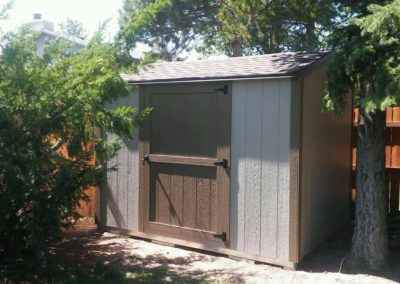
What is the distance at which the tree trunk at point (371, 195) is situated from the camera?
4836 millimetres

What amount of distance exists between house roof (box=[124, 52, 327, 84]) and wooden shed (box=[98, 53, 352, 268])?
0.02 metres

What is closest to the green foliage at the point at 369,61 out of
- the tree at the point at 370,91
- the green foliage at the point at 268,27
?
the tree at the point at 370,91

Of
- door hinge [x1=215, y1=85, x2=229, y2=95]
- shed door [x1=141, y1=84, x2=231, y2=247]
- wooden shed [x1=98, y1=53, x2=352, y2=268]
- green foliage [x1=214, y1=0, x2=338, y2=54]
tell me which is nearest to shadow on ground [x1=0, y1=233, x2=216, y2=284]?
shed door [x1=141, y1=84, x2=231, y2=247]

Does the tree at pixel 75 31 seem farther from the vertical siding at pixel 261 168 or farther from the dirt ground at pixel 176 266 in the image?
the dirt ground at pixel 176 266

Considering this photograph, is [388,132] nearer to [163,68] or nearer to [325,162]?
[325,162]

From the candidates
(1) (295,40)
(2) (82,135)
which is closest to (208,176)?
(2) (82,135)

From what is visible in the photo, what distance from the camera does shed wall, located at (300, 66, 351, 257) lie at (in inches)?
201

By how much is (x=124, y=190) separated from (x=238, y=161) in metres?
1.89

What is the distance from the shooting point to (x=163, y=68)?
6535 millimetres

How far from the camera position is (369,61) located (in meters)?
4.13

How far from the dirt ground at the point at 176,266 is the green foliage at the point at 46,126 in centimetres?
80

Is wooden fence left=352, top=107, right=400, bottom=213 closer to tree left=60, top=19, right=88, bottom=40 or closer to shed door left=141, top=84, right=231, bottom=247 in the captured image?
shed door left=141, top=84, right=231, bottom=247

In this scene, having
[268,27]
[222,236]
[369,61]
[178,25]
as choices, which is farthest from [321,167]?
[178,25]

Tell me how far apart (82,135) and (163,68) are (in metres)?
2.39
